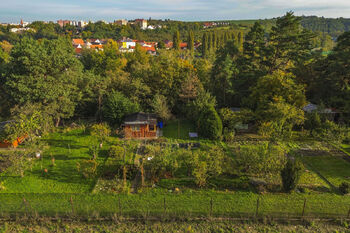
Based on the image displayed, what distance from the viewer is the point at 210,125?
65.5ft

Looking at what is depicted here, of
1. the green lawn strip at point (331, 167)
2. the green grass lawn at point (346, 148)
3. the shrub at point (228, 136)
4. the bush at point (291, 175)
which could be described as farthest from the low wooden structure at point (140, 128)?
the green grass lawn at point (346, 148)

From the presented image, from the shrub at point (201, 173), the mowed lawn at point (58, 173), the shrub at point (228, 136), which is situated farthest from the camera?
the shrub at point (228, 136)

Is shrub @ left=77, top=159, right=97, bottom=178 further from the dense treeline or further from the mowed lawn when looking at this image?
the dense treeline

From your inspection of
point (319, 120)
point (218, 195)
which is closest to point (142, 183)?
point (218, 195)

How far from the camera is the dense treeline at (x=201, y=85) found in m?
20.2

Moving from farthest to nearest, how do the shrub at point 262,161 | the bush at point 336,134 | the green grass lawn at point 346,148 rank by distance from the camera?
1. the green grass lawn at point 346,148
2. the bush at point 336,134
3. the shrub at point 262,161

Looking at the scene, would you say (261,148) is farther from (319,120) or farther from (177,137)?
(319,120)

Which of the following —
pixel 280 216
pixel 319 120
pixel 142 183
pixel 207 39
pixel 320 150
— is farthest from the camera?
pixel 207 39

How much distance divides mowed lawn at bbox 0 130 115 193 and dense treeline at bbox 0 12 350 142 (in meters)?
3.92

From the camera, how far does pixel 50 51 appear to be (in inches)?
905

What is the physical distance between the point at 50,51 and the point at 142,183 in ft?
59.2

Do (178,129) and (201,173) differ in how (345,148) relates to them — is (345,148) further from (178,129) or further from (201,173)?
(178,129)

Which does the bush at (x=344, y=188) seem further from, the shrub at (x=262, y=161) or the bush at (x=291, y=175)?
the shrub at (x=262, y=161)

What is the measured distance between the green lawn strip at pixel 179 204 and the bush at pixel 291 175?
1.73ft
